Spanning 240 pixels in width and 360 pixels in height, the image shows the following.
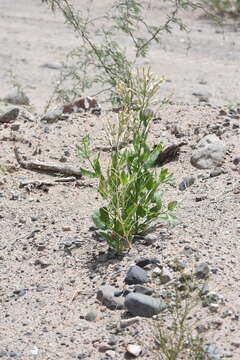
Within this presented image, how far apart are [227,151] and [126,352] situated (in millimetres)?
1975

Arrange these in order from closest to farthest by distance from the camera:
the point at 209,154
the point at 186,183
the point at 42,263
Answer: the point at 42,263 → the point at 186,183 → the point at 209,154

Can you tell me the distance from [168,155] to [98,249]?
1.21 metres

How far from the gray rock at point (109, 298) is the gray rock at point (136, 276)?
0.25 feet

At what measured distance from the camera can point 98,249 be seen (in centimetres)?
413

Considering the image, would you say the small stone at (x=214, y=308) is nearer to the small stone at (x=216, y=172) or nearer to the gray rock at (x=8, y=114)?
the small stone at (x=216, y=172)

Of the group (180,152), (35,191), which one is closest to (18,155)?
(35,191)

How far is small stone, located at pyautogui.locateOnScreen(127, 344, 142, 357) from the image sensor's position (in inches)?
131

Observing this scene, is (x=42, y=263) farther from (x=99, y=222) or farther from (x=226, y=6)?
(x=226, y=6)

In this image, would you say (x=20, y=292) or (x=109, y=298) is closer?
(x=109, y=298)

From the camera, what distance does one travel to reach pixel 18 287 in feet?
13.1

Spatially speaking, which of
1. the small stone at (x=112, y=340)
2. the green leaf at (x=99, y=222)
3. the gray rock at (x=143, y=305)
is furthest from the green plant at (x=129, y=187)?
the small stone at (x=112, y=340)

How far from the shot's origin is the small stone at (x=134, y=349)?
3.33 metres

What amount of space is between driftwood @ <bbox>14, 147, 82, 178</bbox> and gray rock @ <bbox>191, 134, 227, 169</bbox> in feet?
2.25

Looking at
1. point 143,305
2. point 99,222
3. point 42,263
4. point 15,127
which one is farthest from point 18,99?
point 143,305
